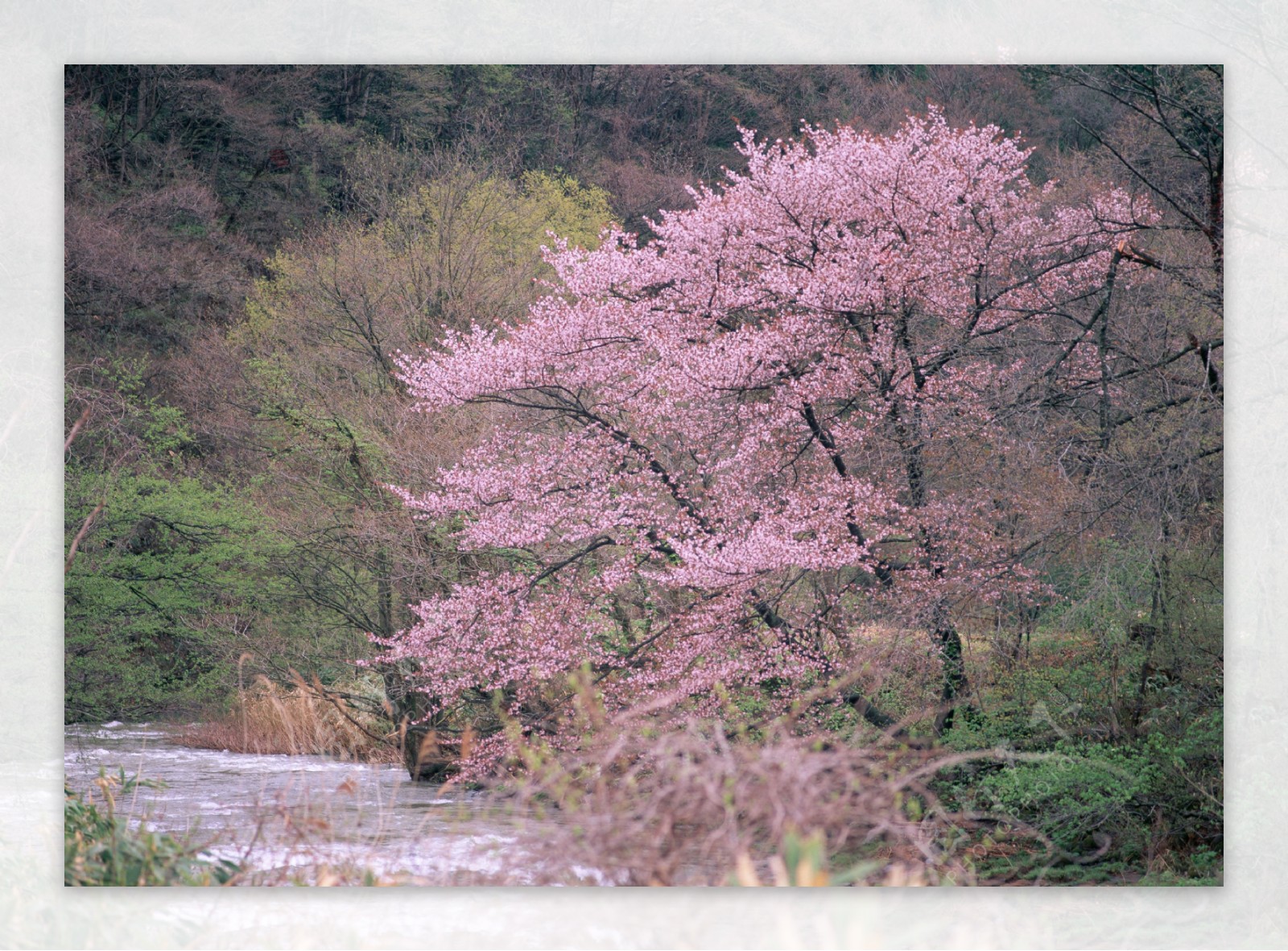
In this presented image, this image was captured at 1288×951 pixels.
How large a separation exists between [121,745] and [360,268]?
288 centimetres

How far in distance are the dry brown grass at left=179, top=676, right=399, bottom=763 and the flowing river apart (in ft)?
0.53

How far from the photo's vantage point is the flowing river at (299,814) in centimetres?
368

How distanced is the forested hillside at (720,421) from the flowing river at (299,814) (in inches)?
8.9

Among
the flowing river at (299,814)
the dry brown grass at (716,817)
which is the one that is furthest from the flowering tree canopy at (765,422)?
the dry brown grass at (716,817)

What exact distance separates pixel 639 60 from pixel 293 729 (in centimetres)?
340

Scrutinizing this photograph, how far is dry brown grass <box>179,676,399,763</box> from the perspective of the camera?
5.07 metres

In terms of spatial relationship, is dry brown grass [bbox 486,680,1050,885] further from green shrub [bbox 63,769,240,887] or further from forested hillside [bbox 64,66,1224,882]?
green shrub [bbox 63,769,240,887]

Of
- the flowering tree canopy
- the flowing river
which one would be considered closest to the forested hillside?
the flowering tree canopy

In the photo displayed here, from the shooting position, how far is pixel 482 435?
17.9 ft

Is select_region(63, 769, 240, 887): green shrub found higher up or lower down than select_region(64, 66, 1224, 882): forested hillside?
lower down

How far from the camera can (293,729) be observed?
211 inches

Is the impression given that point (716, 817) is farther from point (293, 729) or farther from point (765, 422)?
point (293, 729)

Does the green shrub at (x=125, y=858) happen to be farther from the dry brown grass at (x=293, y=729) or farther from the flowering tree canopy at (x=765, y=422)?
the flowering tree canopy at (x=765, y=422)

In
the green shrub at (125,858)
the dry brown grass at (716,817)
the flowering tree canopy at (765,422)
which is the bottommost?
the green shrub at (125,858)
